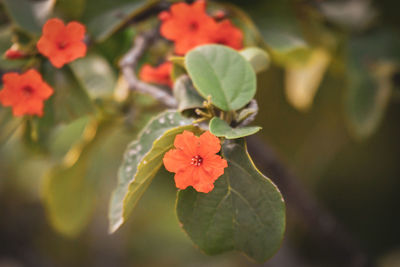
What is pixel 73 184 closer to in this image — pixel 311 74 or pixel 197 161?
pixel 197 161

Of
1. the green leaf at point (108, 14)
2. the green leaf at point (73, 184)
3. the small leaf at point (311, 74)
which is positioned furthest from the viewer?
the small leaf at point (311, 74)

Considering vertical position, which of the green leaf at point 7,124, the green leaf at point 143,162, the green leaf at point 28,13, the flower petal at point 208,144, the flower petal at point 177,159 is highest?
the green leaf at point 28,13

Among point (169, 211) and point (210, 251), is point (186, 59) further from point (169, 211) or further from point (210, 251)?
point (169, 211)

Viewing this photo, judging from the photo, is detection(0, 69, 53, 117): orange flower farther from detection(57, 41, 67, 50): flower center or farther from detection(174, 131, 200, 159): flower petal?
detection(174, 131, 200, 159): flower petal

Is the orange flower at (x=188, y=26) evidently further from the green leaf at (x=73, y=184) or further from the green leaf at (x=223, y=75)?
the green leaf at (x=73, y=184)

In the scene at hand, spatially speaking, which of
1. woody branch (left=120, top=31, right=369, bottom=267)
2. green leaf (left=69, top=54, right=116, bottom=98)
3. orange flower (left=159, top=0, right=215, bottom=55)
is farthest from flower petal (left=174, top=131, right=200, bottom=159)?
woody branch (left=120, top=31, right=369, bottom=267)

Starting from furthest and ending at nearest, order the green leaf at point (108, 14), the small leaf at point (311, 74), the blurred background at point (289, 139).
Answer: the small leaf at point (311, 74), the blurred background at point (289, 139), the green leaf at point (108, 14)

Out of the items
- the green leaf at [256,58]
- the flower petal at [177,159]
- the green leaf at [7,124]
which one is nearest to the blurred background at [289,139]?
the green leaf at [7,124]
